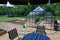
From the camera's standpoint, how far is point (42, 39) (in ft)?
16.1

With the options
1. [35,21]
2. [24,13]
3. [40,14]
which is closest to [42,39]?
[35,21]

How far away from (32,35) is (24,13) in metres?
18.7

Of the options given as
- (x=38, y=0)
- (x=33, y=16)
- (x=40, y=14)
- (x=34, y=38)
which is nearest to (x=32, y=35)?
(x=34, y=38)

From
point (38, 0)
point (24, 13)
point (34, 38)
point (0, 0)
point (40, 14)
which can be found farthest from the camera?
point (38, 0)

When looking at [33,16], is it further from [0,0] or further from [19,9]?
[0,0]

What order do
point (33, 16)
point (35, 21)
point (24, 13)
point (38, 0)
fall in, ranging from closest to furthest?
1. point (35, 21)
2. point (33, 16)
3. point (24, 13)
4. point (38, 0)

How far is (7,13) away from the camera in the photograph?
23.9m

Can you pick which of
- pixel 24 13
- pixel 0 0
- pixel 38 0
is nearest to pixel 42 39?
pixel 24 13

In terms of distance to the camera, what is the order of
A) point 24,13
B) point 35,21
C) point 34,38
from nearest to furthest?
point 34,38 → point 35,21 → point 24,13

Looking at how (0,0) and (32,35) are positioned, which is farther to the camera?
(0,0)

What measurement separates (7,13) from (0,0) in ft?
28.9

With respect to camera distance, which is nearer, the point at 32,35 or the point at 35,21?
the point at 32,35

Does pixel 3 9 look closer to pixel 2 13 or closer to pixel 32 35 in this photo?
Answer: pixel 2 13

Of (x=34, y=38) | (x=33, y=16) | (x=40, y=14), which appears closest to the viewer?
(x=34, y=38)
